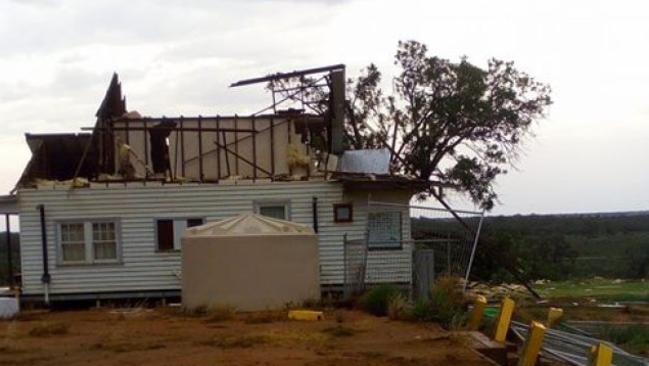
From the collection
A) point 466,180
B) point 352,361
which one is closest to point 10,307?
point 352,361

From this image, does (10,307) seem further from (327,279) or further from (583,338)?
(583,338)

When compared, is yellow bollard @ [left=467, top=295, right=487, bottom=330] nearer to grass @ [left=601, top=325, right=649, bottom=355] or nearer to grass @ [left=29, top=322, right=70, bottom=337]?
grass @ [left=601, top=325, right=649, bottom=355]

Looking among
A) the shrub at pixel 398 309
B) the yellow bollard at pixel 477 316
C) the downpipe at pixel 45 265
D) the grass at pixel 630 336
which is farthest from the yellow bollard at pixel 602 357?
the downpipe at pixel 45 265

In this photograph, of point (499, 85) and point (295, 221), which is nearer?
point (295, 221)

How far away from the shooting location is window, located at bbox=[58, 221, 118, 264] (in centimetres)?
2539

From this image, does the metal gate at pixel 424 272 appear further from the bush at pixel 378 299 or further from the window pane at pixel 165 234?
the window pane at pixel 165 234

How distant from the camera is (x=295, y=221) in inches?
1002

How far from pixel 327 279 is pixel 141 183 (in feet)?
16.3

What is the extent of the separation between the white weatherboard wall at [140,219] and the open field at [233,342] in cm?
454

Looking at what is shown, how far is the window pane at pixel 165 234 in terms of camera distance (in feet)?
83.7

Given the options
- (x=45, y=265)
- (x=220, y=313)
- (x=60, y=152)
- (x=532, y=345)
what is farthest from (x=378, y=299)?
(x=60, y=152)

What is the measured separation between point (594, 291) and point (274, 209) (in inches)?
543

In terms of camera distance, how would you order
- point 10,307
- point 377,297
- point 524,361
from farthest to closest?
point 10,307
point 377,297
point 524,361

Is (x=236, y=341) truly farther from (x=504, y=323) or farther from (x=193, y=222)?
(x=193, y=222)
